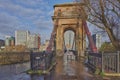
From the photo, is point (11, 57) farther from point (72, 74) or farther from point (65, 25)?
point (65, 25)

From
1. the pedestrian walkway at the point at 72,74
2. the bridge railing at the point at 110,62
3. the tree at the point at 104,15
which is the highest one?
the tree at the point at 104,15

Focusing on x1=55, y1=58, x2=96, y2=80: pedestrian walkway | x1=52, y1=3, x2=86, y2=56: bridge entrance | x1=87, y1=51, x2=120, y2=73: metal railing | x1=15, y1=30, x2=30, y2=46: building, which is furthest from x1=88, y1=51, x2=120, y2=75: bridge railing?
x1=15, y1=30, x2=30, y2=46: building

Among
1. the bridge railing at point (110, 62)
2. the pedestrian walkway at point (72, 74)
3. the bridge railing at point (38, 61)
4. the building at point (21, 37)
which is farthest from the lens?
the building at point (21, 37)

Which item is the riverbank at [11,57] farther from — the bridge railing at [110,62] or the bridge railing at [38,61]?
the bridge railing at [110,62]

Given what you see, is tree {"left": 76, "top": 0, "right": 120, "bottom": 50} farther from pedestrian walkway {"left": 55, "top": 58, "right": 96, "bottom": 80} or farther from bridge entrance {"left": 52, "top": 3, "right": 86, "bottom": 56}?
bridge entrance {"left": 52, "top": 3, "right": 86, "bottom": 56}

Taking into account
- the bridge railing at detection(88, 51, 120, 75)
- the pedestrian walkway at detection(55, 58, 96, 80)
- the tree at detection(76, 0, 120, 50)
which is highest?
the tree at detection(76, 0, 120, 50)

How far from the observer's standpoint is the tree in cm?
1916

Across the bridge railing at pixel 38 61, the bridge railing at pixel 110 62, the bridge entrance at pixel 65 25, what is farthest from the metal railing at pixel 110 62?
the bridge entrance at pixel 65 25

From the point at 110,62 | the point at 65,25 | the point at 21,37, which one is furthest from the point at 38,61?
the point at 21,37

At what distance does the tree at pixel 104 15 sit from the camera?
19.2 m

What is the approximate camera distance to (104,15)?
19.5 metres

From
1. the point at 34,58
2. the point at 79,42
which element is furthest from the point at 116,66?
the point at 79,42

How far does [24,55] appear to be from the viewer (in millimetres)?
34188

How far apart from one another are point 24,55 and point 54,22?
30.3m
